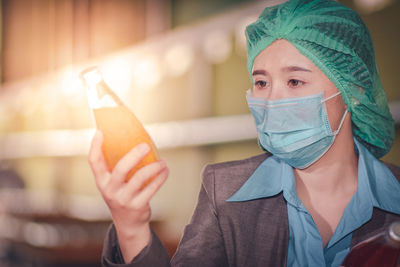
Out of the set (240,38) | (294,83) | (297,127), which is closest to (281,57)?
(294,83)

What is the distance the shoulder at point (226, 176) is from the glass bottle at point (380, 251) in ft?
1.25

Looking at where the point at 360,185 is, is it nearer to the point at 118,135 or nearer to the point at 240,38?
the point at 118,135

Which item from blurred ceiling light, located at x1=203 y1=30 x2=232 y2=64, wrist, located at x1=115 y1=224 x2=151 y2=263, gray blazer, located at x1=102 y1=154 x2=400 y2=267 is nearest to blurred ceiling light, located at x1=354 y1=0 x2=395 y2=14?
blurred ceiling light, located at x1=203 y1=30 x2=232 y2=64

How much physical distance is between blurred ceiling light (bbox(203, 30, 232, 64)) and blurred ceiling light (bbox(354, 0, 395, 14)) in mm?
1123

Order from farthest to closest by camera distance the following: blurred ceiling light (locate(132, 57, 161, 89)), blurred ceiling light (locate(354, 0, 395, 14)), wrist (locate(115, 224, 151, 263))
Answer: blurred ceiling light (locate(132, 57, 161, 89))
blurred ceiling light (locate(354, 0, 395, 14))
wrist (locate(115, 224, 151, 263))

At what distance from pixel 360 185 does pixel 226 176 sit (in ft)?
1.25

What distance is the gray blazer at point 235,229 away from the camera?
42.7 inches

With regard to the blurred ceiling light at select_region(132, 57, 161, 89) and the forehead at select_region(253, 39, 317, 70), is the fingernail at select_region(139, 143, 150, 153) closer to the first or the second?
the forehead at select_region(253, 39, 317, 70)

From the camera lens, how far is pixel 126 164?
86 centimetres

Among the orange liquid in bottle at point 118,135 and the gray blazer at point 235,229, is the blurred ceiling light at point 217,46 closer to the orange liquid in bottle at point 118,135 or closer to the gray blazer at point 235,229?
the gray blazer at point 235,229

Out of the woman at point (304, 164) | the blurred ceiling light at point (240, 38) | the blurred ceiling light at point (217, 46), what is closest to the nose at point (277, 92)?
the woman at point (304, 164)

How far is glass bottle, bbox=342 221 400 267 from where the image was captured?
A: 825mm

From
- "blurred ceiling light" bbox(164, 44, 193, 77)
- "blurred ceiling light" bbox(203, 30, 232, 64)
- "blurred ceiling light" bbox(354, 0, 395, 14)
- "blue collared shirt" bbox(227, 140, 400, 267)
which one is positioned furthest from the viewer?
"blurred ceiling light" bbox(164, 44, 193, 77)

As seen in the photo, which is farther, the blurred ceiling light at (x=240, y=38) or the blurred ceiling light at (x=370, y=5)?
the blurred ceiling light at (x=240, y=38)
